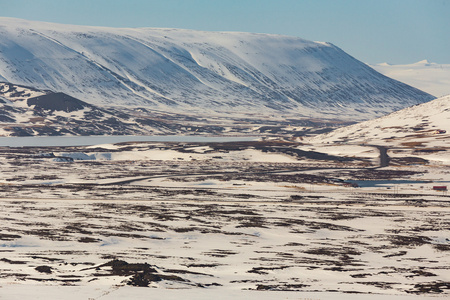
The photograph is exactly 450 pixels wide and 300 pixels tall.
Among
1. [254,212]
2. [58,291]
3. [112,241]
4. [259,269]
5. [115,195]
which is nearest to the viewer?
[58,291]

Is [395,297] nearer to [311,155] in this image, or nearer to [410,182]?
[410,182]

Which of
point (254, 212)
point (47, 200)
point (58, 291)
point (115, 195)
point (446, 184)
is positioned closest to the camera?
point (58, 291)

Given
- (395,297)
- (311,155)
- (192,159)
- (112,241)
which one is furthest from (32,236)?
(311,155)

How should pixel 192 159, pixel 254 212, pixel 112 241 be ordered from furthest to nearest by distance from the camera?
pixel 192 159, pixel 254 212, pixel 112 241

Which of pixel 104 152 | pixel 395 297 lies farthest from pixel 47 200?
pixel 104 152

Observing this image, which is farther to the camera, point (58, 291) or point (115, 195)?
point (115, 195)

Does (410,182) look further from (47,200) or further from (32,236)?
(32,236)
